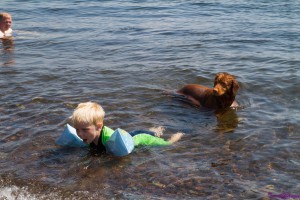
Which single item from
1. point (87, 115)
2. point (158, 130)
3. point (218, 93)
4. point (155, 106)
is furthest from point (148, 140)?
point (218, 93)

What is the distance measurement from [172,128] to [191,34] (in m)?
7.62

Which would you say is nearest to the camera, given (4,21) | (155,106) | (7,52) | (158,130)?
(158,130)

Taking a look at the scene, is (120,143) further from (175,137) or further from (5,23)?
(5,23)

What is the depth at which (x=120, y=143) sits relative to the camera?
17.0 ft

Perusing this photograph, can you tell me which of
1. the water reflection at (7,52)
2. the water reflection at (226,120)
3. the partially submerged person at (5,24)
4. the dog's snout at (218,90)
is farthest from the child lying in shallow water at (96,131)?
the partially submerged person at (5,24)

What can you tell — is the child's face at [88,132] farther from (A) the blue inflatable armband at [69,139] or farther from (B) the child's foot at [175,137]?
(B) the child's foot at [175,137]

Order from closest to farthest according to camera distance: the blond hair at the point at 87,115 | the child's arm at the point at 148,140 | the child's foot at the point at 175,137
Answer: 1. the blond hair at the point at 87,115
2. the child's arm at the point at 148,140
3. the child's foot at the point at 175,137

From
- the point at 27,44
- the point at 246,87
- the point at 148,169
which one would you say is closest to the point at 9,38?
the point at 27,44

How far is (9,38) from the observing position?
44.6 feet

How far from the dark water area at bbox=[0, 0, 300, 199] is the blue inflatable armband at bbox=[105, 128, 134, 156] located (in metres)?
0.13

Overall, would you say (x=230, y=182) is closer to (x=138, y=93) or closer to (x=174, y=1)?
(x=138, y=93)

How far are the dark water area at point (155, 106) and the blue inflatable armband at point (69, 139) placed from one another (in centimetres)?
10

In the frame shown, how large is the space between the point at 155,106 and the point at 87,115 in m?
2.52

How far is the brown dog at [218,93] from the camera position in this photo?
22.7 feet
